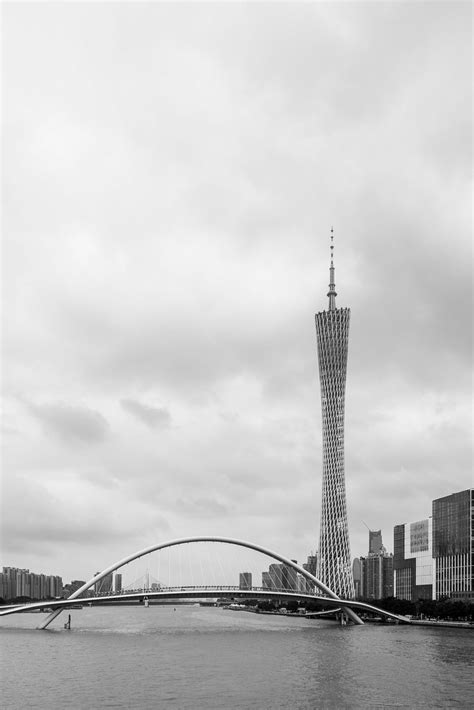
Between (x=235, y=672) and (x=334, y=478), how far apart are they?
59.9 meters

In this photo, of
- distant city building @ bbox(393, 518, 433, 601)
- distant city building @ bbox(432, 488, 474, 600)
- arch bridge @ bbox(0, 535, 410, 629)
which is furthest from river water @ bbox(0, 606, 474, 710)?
distant city building @ bbox(393, 518, 433, 601)

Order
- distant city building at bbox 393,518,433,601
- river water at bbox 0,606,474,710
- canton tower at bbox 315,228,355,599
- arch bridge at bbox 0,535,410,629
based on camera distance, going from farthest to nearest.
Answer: distant city building at bbox 393,518,433,601 → canton tower at bbox 315,228,355,599 → arch bridge at bbox 0,535,410,629 → river water at bbox 0,606,474,710

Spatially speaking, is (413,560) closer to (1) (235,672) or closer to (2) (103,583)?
(2) (103,583)

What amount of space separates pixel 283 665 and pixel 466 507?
67600mm

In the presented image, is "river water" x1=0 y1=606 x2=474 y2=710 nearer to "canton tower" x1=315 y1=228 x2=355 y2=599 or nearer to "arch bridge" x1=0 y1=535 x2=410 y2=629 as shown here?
"arch bridge" x1=0 y1=535 x2=410 y2=629

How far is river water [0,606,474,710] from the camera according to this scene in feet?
121

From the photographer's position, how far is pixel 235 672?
45.5m

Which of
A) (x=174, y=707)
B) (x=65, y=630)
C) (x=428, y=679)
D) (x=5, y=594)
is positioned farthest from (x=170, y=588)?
(x=5, y=594)

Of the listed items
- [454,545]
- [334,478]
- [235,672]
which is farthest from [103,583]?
[235,672]

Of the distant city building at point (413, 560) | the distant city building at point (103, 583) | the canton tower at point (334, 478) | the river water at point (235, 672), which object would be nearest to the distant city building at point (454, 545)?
the distant city building at point (413, 560)

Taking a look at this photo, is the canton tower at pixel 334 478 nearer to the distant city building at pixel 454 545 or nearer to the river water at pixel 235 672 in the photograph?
the distant city building at pixel 454 545

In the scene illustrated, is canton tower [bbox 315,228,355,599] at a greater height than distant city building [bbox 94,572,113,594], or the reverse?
canton tower [bbox 315,228,355,599]

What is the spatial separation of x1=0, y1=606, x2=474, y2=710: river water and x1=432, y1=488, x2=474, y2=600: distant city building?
39558mm

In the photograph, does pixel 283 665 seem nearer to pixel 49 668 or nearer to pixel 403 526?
pixel 49 668
